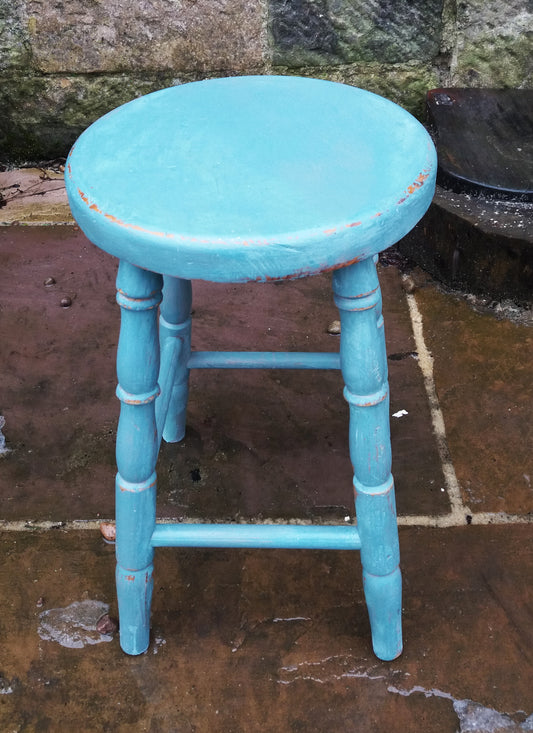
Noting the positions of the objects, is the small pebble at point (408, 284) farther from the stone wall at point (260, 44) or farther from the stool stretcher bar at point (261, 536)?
the stool stretcher bar at point (261, 536)

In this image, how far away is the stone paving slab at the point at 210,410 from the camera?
1698 mm

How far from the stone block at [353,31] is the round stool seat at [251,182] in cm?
120

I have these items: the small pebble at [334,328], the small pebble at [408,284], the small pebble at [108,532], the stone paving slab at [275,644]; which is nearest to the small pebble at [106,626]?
the stone paving slab at [275,644]

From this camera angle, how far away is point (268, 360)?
1.62m

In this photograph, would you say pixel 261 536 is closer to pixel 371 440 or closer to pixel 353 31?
pixel 371 440

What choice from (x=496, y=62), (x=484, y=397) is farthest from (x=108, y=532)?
(x=496, y=62)

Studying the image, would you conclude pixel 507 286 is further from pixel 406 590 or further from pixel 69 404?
pixel 69 404

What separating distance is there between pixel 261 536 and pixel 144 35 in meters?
1.81

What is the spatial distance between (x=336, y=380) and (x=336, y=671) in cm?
78

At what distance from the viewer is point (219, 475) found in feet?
5.74

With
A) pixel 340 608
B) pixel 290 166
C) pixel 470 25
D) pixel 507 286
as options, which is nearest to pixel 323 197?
pixel 290 166

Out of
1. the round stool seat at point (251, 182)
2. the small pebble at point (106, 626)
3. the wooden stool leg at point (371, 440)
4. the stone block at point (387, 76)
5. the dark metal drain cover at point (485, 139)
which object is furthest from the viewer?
the stone block at point (387, 76)

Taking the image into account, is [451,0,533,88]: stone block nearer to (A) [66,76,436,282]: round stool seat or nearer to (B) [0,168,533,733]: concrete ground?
(B) [0,168,533,733]: concrete ground

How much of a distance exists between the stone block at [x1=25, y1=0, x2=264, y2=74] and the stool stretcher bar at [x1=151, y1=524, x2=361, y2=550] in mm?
1705
